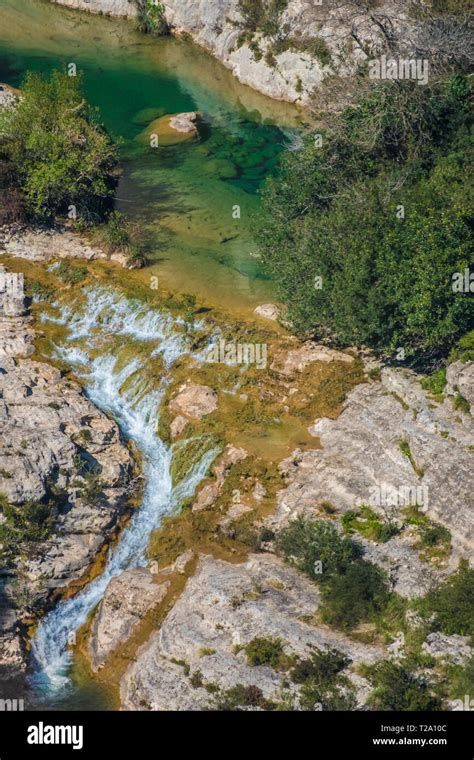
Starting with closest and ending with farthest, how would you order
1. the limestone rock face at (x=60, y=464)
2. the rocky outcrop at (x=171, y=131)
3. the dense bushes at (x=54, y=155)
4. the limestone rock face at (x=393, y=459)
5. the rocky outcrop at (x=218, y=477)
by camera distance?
1. the limestone rock face at (x=393, y=459)
2. the limestone rock face at (x=60, y=464)
3. the rocky outcrop at (x=218, y=477)
4. the dense bushes at (x=54, y=155)
5. the rocky outcrop at (x=171, y=131)

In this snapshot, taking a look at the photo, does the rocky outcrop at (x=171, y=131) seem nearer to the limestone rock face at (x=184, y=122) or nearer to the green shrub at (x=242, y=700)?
the limestone rock face at (x=184, y=122)

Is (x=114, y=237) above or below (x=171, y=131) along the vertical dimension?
below

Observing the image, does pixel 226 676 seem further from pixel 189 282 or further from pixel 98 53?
pixel 98 53

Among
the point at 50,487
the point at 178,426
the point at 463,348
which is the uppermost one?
the point at 463,348

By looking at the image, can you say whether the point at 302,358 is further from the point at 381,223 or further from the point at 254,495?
the point at 254,495

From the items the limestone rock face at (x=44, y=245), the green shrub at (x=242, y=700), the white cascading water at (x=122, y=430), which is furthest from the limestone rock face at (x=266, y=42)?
the green shrub at (x=242, y=700)

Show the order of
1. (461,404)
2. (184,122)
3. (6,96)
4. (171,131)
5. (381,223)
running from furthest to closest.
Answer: (184,122) → (171,131) → (6,96) → (381,223) → (461,404)

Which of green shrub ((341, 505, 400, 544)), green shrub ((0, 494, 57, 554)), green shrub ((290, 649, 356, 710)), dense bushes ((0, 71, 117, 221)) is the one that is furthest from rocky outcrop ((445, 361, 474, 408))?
dense bushes ((0, 71, 117, 221))

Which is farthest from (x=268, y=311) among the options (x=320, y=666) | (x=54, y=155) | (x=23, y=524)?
(x=320, y=666)
